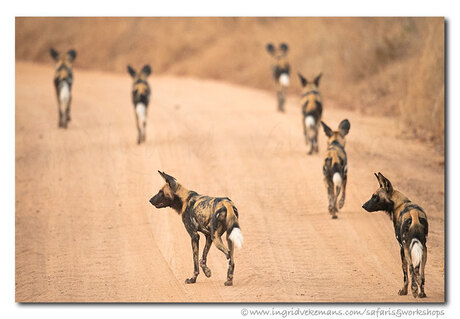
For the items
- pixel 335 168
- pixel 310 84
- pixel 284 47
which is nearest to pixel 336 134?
pixel 335 168

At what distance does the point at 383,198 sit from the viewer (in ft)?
30.9

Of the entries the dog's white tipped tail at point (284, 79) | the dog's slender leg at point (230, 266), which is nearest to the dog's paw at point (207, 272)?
the dog's slender leg at point (230, 266)

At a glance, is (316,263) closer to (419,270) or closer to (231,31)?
(419,270)

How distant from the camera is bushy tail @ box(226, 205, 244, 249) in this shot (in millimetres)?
8922

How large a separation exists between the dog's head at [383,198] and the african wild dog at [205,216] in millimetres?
1442

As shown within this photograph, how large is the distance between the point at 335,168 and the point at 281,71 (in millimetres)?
5080

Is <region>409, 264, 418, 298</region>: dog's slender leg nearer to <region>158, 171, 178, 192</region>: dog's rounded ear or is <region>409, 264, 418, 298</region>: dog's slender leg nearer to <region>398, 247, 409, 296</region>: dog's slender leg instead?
<region>398, 247, 409, 296</region>: dog's slender leg

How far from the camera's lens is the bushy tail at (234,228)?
29.3 ft

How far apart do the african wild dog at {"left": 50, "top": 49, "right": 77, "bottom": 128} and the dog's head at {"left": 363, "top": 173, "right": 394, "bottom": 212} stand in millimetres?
5653

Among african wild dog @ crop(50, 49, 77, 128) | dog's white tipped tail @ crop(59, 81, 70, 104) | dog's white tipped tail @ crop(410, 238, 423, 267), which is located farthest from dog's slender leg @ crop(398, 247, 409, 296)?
dog's white tipped tail @ crop(59, 81, 70, 104)

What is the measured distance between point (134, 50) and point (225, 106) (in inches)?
101

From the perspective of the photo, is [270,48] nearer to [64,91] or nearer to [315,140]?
[315,140]

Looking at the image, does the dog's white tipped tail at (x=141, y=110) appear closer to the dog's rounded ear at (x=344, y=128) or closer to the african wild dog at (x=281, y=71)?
the dog's rounded ear at (x=344, y=128)
